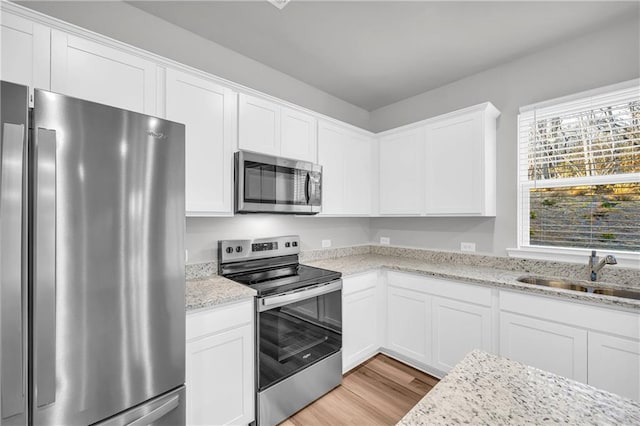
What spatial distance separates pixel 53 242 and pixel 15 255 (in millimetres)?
99

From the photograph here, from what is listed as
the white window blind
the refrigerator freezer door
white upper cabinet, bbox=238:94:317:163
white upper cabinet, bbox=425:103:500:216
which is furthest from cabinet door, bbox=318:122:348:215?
the refrigerator freezer door

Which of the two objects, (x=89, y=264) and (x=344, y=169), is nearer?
(x=89, y=264)

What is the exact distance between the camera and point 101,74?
1454 millimetres

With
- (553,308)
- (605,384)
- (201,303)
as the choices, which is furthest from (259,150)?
(605,384)

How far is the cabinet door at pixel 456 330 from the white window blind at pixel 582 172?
86cm

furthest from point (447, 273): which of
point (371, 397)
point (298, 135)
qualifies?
point (298, 135)

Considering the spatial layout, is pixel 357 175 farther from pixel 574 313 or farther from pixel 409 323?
pixel 574 313

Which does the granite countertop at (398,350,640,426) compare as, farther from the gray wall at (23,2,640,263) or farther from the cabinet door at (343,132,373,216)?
the cabinet door at (343,132,373,216)

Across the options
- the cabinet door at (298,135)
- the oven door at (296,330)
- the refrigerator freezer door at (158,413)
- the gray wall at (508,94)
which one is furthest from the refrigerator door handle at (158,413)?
the gray wall at (508,94)

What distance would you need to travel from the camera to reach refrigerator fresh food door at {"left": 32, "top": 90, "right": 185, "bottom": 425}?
0.99 m

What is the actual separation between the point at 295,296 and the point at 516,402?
141cm

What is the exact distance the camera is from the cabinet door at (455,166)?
2434 millimetres

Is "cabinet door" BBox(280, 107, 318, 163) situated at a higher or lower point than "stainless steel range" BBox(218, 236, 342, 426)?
higher

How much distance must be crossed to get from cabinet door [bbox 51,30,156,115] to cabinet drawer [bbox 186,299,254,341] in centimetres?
121
